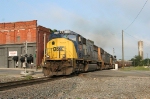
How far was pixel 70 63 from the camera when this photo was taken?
18.8 metres

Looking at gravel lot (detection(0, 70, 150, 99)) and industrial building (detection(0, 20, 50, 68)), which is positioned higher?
industrial building (detection(0, 20, 50, 68))

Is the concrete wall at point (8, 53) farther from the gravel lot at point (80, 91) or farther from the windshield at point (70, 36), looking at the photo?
the gravel lot at point (80, 91)

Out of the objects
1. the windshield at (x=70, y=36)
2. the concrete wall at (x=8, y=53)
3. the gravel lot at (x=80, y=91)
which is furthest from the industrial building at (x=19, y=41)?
the gravel lot at (x=80, y=91)

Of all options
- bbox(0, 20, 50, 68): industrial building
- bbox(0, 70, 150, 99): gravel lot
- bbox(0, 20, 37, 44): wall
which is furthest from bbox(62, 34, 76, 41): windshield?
bbox(0, 20, 37, 44): wall

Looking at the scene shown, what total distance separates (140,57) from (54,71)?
10329cm

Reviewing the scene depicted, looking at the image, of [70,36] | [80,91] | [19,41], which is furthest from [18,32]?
[80,91]

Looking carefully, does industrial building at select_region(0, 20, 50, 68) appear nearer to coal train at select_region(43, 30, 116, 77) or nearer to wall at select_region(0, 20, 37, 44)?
wall at select_region(0, 20, 37, 44)

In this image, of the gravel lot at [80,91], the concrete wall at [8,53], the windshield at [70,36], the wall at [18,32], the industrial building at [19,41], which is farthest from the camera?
the concrete wall at [8,53]

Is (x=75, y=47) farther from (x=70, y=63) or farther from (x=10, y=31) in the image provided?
(x=10, y=31)

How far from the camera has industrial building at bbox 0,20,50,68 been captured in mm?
53969

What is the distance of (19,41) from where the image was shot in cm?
5612

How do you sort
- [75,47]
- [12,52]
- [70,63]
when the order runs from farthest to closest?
[12,52] < [75,47] < [70,63]

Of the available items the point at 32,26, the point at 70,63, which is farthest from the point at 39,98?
the point at 32,26

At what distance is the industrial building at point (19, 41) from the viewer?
53969mm
